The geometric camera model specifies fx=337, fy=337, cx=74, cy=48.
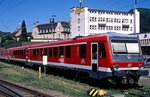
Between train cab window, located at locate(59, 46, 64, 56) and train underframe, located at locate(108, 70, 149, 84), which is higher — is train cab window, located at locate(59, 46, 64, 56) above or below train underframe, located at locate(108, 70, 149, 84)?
above

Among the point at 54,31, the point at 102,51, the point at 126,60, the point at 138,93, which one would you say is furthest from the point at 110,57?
the point at 54,31

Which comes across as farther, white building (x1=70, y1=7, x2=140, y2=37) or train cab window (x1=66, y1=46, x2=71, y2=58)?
white building (x1=70, y1=7, x2=140, y2=37)

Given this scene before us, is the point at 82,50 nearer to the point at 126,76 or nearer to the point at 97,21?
the point at 126,76

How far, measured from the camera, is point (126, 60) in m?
17.1

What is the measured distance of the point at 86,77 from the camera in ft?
65.1

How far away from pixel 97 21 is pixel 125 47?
113894 millimetres

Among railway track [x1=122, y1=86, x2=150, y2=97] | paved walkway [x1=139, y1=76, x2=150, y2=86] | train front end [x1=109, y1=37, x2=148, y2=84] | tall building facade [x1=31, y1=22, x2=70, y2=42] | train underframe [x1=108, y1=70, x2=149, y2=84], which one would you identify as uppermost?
tall building facade [x1=31, y1=22, x2=70, y2=42]

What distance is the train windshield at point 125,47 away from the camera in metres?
17.2

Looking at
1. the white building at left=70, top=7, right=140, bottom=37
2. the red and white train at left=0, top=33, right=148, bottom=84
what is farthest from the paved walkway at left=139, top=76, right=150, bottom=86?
the white building at left=70, top=7, right=140, bottom=37

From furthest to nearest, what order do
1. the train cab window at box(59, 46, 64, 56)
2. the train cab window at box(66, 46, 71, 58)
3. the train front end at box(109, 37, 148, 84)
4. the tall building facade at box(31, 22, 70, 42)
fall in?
the tall building facade at box(31, 22, 70, 42)
the train cab window at box(59, 46, 64, 56)
the train cab window at box(66, 46, 71, 58)
the train front end at box(109, 37, 148, 84)

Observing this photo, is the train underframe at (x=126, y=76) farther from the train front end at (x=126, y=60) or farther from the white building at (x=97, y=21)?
the white building at (x=97, y=21)

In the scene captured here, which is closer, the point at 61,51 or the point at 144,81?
the point at 144,81

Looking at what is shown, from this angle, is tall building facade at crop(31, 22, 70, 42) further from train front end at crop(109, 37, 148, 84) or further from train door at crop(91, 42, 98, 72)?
train front end at crop(109, 37, 148, 84)

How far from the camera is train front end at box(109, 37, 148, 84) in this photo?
16797mm
